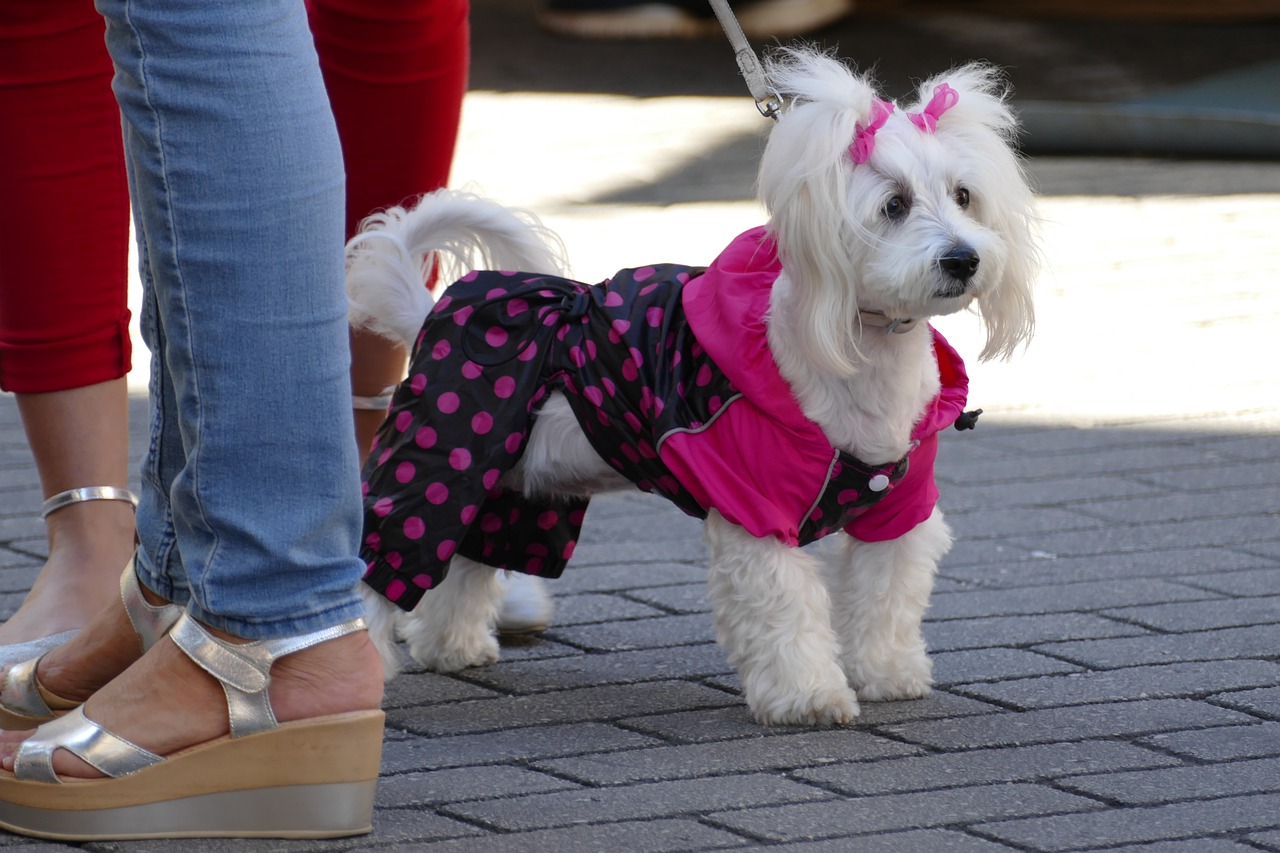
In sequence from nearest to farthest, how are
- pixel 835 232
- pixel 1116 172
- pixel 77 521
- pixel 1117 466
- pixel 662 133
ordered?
pixel 835 232 < pixel 77 521 < pixel 1117 466 < pixel 1116 172 < pixel 662 133

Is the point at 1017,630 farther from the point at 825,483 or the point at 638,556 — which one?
the point at 638,556

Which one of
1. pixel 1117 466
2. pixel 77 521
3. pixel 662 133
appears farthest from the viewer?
pixel 662 133

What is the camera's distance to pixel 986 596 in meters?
3.00

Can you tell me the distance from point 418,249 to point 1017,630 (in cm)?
120

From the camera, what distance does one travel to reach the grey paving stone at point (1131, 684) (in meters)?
2.48

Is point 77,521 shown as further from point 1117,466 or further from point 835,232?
point 1117,466

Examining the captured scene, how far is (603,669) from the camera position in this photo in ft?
8.91

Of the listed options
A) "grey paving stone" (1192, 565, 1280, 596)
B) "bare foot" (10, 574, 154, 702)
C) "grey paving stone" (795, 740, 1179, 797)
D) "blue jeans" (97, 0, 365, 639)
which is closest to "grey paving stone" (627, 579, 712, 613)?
"grey paving stone" (795, 740, 1179, 797)

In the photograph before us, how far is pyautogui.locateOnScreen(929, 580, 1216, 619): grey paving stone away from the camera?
9.57 feet

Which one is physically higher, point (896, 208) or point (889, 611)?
point (896, 208)

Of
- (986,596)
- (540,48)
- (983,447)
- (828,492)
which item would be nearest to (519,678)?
(828,492)

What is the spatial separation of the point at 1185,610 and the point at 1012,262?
2.32 feet

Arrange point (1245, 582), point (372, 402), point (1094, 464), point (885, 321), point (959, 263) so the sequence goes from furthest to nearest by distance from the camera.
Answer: point (1094, 464) < point (372, 402) < point (1245, 582) < point (885, 321) < point (959, 263)

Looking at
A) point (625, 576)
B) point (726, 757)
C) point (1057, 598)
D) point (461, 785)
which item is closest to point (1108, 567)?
point (1057, 598)
